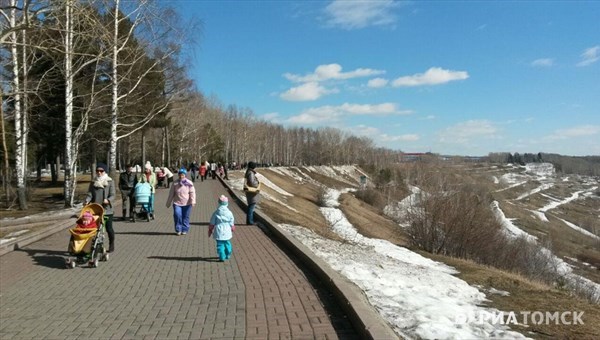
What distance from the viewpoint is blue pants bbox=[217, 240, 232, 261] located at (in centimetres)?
883

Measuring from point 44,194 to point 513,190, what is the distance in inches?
4683

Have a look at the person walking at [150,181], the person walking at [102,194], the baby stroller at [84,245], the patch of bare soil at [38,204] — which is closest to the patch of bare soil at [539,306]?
the baby stroller at [84,245]

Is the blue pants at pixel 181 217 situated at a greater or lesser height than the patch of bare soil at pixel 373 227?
greater

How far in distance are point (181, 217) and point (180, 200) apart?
1.84ft

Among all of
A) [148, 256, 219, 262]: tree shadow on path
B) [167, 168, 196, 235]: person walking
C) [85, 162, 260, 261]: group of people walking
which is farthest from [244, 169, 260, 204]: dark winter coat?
[148, 256, 219, 262]: tree shadow on path

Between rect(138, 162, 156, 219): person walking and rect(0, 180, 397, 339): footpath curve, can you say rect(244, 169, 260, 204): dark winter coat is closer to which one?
rect(138, 162, 156, 219): person walking

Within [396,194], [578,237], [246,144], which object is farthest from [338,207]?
[246,144]

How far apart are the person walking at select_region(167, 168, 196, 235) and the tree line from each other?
11.8 feet

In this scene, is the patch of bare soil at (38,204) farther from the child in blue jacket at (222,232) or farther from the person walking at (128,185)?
the child in blue jacket at (222,232)

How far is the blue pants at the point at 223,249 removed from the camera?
8828 mm

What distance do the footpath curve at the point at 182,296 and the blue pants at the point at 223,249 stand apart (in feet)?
0.48

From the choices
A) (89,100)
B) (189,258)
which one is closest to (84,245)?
(189,258)

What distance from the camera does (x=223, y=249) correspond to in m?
8.85

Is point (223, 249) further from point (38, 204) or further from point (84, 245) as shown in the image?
point (38, 204)
